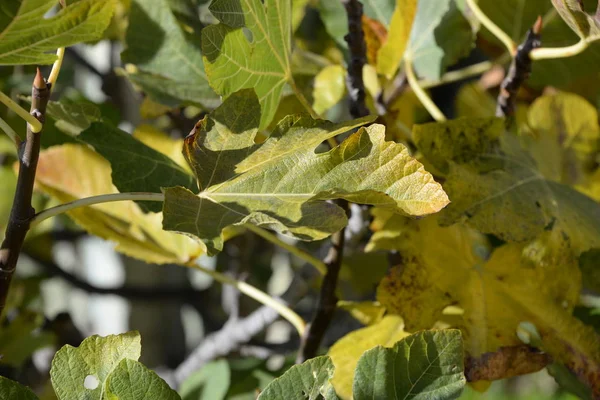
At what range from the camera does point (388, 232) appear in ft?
2.18

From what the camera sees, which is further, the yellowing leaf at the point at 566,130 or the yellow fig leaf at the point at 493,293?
the yellowing leaf at the point at 566,130

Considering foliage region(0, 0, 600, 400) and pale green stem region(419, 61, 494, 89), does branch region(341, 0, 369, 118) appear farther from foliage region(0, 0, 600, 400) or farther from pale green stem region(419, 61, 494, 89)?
pale green stem region(419, 61, 494, 89)

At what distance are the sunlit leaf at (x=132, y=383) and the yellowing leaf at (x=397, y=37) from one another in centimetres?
42

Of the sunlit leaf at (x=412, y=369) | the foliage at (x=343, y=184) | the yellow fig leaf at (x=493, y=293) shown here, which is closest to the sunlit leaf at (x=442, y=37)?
the foliage at (x=343, y=184)

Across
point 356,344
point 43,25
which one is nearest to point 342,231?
point 356,344

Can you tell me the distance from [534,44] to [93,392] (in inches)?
20.1

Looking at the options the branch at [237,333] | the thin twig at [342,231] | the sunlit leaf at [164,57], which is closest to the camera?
the thin twig at [342,231]

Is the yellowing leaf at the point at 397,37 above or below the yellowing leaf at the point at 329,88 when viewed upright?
above

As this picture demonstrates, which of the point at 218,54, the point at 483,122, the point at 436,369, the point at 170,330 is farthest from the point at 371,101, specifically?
the point at 170,330

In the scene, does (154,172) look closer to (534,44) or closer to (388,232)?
Result: (388,232)

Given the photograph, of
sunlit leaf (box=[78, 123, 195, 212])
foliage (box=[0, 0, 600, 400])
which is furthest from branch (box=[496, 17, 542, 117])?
sunlit leaf (box=[78, 123, 195, 212])

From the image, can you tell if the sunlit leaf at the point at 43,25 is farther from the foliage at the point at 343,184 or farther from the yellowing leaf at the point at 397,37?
the yellowing leaf at the point at 397,37

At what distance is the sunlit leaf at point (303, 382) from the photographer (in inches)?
17.1

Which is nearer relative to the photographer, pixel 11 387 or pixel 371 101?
pixel 11 387
